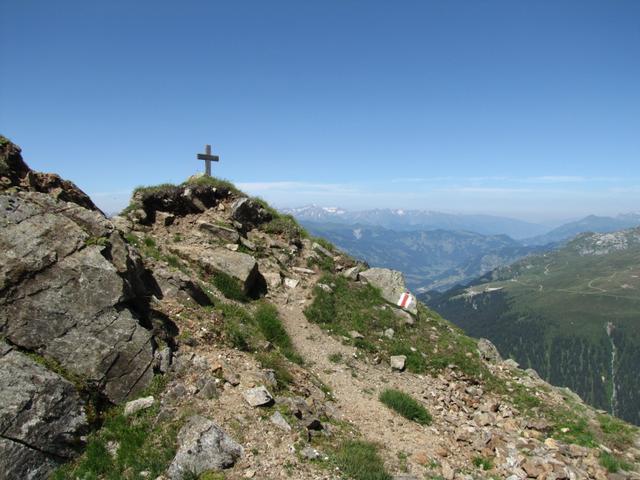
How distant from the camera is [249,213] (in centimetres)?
2852

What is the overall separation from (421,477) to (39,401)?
9928 mm

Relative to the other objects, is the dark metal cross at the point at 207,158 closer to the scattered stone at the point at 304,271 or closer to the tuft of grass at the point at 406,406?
the scattered stone at the point at 304,271

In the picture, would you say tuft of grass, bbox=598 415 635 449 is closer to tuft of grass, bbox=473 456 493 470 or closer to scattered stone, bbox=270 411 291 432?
tuft of grass, bbox=473 456 493 470

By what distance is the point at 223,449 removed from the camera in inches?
384

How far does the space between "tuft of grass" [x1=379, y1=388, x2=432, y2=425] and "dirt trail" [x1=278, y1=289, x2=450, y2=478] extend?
0.88ft

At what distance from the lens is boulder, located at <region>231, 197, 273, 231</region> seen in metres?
27.6

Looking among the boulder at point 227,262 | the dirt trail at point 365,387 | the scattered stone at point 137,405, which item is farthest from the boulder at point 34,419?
the boulder at point 227,262

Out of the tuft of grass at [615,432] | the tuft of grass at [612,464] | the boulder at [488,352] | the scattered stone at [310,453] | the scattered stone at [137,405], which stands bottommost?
the tuft of grass at [615,432]

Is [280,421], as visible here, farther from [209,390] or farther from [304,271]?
[304,271]

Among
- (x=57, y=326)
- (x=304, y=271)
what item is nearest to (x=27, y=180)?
(x=57, y=326)

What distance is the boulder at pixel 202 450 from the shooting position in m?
9.30

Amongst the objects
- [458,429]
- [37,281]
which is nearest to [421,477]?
[458,429]

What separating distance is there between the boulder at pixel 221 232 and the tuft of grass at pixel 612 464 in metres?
19.9

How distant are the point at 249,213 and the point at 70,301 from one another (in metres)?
17.2
